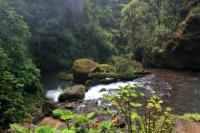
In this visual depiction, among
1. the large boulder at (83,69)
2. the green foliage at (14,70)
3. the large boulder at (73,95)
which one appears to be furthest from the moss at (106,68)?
the green foliage at (14,70)

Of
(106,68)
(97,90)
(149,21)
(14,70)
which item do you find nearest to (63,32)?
(149,21)

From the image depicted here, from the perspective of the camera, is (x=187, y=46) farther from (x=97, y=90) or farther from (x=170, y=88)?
(x=97, y=90)

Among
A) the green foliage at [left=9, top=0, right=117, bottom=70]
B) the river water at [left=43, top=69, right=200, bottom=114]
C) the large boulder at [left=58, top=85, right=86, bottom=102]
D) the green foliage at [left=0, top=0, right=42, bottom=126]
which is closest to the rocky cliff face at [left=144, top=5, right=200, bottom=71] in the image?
the river water at [left=43, top=69, right=200, bottom=114]

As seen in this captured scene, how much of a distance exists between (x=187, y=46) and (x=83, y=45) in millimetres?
17540

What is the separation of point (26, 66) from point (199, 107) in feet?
Answer: 26.7

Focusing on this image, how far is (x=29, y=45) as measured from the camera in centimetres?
3052

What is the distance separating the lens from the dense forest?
42.9 feet

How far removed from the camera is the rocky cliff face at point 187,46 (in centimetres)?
2103

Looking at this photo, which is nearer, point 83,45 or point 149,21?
point 149,21

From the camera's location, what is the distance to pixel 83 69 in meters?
20.9

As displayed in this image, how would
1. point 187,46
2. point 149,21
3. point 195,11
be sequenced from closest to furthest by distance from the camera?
point 187,46 < point 195,11 < point 149,21

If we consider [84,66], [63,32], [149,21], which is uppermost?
[149,21]

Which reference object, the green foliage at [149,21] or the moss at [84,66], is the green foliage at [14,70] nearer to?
the moss at [84,66]

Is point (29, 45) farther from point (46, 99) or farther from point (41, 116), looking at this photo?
point (41, 116)
